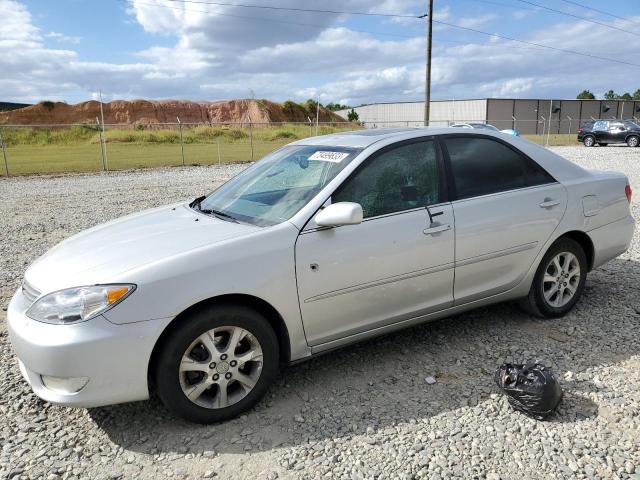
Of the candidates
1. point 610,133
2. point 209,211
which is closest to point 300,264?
point 209,211

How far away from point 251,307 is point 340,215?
0.73 m

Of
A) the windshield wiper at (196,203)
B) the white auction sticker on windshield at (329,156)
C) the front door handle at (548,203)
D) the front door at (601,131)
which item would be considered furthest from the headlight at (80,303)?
the front door at (601,131)

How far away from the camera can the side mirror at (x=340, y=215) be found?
3.00 m

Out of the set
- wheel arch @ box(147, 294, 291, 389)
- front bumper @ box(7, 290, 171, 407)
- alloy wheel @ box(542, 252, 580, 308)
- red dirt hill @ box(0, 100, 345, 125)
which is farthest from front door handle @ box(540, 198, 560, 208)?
red dirt hill @ box(0, 100, 345, 125)

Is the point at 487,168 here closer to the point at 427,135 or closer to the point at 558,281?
the point at 427,135

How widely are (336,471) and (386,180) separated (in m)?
1.81

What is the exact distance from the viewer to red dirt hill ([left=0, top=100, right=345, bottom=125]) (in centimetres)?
6712

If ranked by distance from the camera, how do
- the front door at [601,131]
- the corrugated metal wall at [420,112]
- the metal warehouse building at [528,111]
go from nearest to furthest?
the front door at [601,131], the metal warehouse building at [528,111], the corrugated metal wall at [420,112]

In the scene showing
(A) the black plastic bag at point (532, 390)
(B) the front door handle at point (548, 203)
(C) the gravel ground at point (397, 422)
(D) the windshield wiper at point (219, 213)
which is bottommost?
(C) the gravel ground at point (397, 422)

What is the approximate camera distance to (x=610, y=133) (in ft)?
96.3

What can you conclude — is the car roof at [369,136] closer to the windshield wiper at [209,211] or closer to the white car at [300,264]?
the white car at [300,264]

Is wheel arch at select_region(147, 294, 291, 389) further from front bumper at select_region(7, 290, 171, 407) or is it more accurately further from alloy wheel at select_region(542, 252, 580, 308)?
alloy wheel at select_region(542, 252, 580, 308)

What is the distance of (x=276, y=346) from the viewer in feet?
9.98

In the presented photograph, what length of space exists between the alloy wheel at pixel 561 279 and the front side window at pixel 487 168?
0.66 metres
